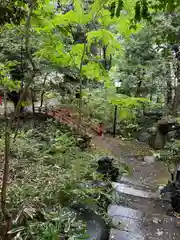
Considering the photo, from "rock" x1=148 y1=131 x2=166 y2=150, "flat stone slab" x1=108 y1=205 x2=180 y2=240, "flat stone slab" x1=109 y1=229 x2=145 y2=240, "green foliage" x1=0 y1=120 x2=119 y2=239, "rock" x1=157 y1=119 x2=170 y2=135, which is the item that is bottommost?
"rock" x1=148 y1=131 x2=166 y2=150

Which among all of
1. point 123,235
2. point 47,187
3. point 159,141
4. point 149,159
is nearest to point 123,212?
point 123,235

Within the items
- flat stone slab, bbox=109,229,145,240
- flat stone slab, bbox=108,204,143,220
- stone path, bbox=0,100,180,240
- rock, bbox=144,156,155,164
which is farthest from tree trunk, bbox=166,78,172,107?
flat stone slab, bbox=109,229,145,240

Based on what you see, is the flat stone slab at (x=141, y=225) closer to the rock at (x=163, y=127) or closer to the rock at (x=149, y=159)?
the rock at (x=149, y=159)

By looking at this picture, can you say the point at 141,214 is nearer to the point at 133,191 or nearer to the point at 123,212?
the point at 123,212

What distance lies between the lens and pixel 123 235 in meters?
2.72

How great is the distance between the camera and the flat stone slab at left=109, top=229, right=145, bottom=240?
2664 millimetres

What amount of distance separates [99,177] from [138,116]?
5841 millimetres

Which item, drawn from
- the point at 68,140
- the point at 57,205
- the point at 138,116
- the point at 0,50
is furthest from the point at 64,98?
the point at 57,205

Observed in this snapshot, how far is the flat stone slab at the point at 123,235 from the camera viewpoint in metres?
2.66

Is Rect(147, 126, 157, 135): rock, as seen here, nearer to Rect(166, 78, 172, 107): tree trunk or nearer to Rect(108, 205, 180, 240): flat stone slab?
Rect(166, 78, 172, 107): tree trunk

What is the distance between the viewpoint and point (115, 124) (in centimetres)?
882

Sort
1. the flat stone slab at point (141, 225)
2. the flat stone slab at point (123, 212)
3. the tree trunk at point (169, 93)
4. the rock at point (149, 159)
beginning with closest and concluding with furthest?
the flat stone slab at point (141, 225), the flat stone slab at point (123, 212), the rock at point (149, 159), the tree trunk at point (169, 93)

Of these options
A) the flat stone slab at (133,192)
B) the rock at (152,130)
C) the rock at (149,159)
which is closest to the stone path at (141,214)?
the flat stone slab at (133,192)

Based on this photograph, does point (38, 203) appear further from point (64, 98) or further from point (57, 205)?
point (64, 98)
